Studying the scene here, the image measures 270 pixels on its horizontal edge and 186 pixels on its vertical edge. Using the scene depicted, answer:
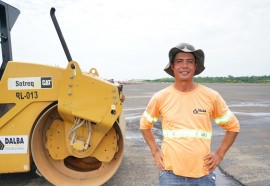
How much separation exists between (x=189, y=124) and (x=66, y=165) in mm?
2549

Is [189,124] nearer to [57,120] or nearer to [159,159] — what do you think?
[159,159]

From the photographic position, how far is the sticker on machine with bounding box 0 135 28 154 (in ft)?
13.0

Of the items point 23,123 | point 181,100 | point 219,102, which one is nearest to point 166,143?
point 181,100

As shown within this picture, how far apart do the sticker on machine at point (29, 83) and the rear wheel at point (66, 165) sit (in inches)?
11.3

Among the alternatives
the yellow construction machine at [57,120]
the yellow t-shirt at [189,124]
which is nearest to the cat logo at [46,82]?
the yellow construction machine at [57,120]

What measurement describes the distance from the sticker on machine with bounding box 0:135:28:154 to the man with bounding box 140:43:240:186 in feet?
6.69

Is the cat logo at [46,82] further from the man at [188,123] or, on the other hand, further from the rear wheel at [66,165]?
the man at [188,123]

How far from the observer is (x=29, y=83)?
3908 millimetres

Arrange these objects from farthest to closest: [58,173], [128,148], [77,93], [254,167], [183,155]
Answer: [128,148], [254,167], [58,173], [77,93], [183,155]

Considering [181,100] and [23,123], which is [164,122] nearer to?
[181,100]

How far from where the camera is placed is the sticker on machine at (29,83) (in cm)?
389

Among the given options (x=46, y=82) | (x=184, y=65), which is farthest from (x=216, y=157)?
(x=46, y=82)

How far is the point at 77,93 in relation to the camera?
3715 millimetres

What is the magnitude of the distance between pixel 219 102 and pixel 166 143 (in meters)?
0.48
